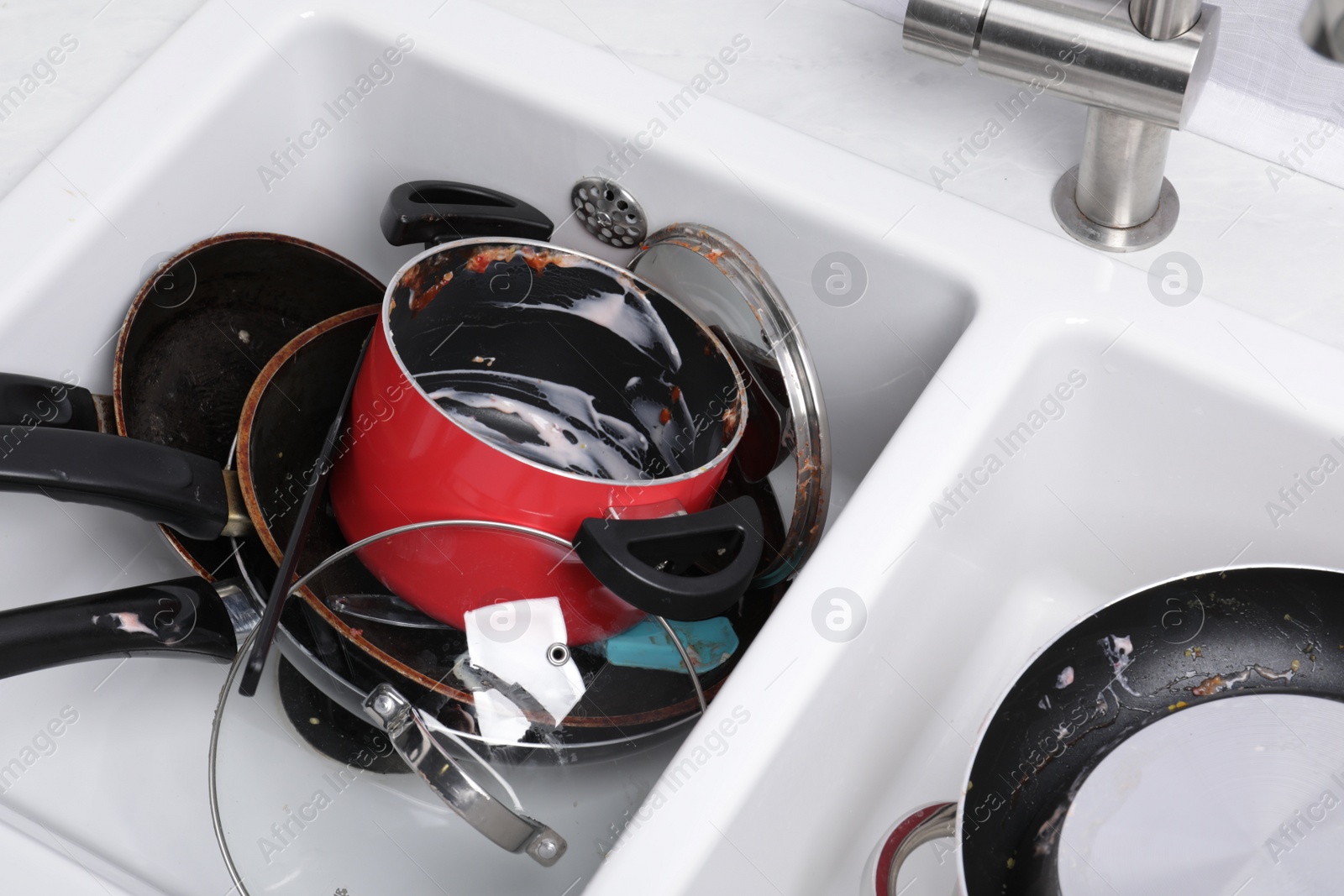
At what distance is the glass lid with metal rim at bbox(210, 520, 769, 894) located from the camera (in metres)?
0.52

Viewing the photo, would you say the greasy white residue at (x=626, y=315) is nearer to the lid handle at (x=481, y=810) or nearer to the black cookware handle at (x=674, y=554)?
the black cookware handle at (x=674, y=554)

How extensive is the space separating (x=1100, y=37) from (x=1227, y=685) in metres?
0.32

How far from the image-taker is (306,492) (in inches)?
24.1

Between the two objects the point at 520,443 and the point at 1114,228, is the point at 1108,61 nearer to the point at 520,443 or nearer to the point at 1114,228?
the point at 1114,228

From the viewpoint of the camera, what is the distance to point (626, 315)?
661mm

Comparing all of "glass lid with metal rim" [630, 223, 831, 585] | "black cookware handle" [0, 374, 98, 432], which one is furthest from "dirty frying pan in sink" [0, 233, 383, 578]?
"glass lid with metal rim" [630, 223, 831, 585]

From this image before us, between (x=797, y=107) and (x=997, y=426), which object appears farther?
(x=797, y=107)

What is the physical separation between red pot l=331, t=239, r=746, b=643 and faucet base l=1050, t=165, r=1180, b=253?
0.67 ft

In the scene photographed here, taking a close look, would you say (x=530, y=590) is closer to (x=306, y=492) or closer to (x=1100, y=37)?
(x=306, y=492)

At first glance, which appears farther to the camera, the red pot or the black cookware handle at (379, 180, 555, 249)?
the black cookware handle at (379, 180, 555, 249)

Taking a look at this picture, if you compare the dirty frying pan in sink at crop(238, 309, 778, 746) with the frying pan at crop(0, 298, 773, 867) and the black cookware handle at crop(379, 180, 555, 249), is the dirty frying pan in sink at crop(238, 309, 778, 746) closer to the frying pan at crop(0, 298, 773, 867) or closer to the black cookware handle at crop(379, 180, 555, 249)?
the frying pan at crop(0, 298, 773, 867)

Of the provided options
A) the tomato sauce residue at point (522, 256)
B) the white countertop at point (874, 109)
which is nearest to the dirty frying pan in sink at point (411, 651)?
the tomato sauce residue at point (522, 256)

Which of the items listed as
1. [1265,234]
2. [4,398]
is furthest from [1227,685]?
[4,398]

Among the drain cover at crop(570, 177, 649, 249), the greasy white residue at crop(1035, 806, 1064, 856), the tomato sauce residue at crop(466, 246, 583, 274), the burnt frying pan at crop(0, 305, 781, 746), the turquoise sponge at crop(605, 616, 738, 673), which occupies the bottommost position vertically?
the greasy white residue at crop(1035, 806, 1064, 856)
